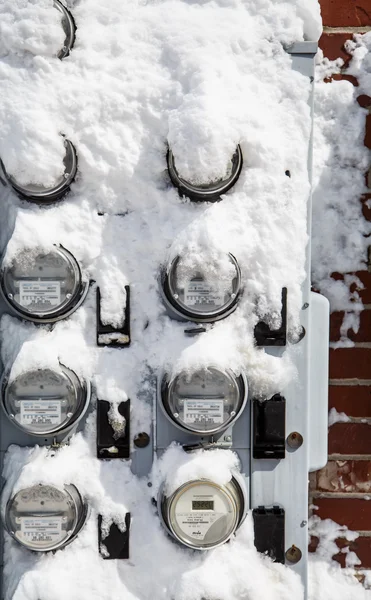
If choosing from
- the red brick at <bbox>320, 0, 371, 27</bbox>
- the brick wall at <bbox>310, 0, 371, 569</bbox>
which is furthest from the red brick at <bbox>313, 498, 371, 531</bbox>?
the red brick at <bbox>320, 0, 371, 27</bbox>

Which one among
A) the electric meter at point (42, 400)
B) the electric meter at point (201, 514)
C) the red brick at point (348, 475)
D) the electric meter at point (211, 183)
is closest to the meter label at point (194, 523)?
the electric meter at point (201, 514)

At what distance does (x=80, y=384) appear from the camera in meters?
0.82

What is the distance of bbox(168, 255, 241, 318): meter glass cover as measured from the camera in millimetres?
812

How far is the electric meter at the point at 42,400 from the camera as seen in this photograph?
81cm

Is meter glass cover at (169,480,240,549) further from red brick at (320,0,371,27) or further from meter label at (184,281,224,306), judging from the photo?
red brick at (320,0,371,27)

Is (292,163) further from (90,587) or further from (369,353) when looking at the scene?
(90,587)

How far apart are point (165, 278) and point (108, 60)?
1.08 ft

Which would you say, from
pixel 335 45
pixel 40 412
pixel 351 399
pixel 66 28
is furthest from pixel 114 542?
pixel 335 45

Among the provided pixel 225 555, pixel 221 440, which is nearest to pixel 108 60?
pixel 221 440

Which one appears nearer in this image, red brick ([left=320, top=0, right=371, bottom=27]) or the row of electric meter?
the row of electric meter

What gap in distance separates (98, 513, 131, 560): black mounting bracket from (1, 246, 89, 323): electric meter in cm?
32

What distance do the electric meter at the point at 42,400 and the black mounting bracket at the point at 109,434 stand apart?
0.13 feet

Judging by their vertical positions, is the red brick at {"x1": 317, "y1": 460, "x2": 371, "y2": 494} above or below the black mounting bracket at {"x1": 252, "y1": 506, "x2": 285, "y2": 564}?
below

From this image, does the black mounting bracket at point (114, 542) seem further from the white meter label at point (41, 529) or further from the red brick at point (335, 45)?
the red brick at point (335, 45)
